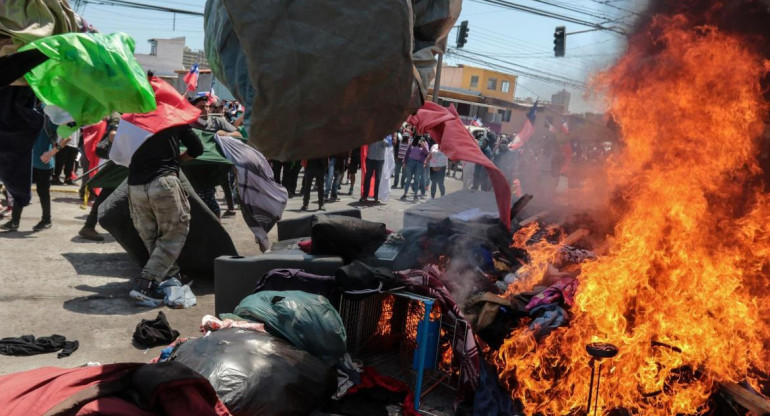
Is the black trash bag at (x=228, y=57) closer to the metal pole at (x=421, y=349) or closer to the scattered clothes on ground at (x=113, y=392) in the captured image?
the scattered clothes on ground at (x=113, y=392)

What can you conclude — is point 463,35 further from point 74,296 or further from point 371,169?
point 74,296

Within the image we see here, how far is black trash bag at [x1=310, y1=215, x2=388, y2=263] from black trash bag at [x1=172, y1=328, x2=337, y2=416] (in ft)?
4.89

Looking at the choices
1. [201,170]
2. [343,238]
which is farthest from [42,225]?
[343,238]

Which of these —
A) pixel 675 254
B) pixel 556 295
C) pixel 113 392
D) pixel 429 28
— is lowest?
pixel 113 392

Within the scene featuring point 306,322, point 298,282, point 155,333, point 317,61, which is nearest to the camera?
point 317,61

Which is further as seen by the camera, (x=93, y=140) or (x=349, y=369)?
(x=93, y=140)

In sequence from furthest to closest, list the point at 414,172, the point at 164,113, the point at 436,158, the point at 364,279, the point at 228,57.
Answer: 1. the point at 414,172
2. the point at 436,158
3. the point at 164,113
4. the point at 364,279
5. the point at 228,57

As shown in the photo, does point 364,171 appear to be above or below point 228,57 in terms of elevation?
below

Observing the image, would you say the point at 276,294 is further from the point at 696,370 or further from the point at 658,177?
the point at 658,177

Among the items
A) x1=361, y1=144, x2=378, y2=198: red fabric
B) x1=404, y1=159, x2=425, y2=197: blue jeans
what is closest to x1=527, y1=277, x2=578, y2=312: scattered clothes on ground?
x1=361, y1=144, x2=378, y2=198: red fabric

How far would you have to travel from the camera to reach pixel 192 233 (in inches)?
263

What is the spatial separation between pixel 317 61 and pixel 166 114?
433 centimetres

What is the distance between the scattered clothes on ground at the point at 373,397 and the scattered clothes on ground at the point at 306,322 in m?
0.31

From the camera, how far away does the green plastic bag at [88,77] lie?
283cm
